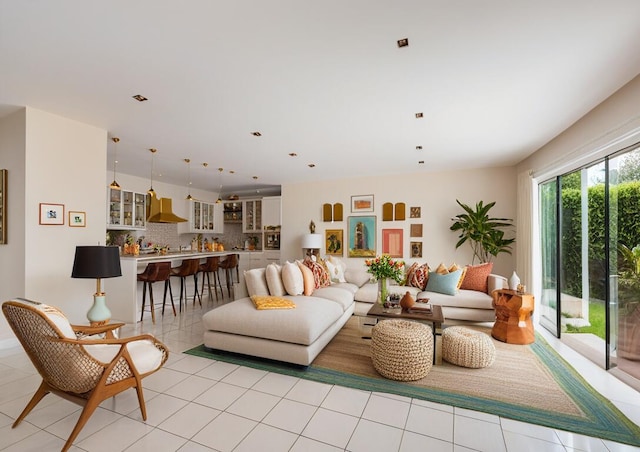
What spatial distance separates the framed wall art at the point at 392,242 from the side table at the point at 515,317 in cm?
265

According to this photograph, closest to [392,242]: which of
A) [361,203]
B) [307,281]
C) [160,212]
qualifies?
[361,203]

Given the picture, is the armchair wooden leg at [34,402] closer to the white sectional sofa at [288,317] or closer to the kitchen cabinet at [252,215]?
the white sectional sofa at [288,317]

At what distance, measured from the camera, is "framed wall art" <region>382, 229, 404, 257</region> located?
622 centimetres

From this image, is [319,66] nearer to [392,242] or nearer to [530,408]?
[530,408]

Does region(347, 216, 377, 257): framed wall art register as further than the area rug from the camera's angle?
Yes

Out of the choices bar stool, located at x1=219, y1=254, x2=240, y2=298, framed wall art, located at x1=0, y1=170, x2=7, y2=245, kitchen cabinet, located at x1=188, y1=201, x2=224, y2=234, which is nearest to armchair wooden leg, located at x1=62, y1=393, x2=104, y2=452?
Result: framed wall art, located at x1=0, y1=170, x2=7, y2=245

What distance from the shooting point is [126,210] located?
6.00 m

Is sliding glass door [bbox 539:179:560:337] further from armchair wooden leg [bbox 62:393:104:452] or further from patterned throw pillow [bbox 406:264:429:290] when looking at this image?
armchair wooden leg [bbox 62:393:104:452]

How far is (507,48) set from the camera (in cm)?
207

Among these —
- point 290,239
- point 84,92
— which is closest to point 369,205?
point 290,239

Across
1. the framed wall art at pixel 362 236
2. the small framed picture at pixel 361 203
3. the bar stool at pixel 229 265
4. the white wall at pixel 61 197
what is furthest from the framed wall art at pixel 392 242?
the white wall at pixel 61 197

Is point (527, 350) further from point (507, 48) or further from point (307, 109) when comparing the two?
point (307, 109)

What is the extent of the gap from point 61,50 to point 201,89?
974 mm

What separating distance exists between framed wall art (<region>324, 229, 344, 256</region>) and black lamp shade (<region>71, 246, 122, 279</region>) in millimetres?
4475
